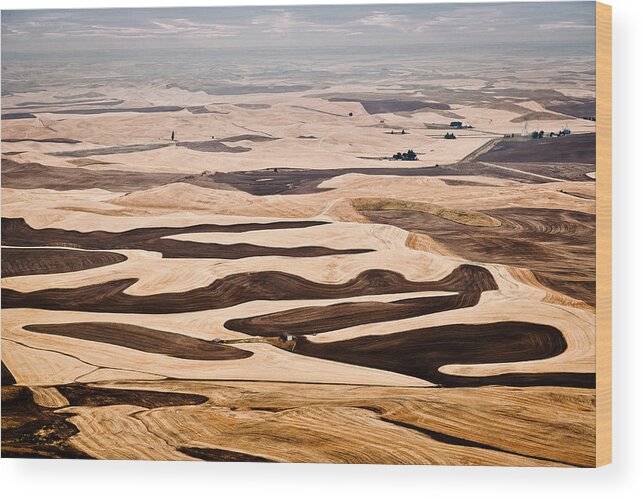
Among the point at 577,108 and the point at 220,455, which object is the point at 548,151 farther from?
the point at 220,455

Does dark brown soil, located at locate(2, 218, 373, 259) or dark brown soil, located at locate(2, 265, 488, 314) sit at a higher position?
dark brown soil, located at locate(2, 218, 373, 259)

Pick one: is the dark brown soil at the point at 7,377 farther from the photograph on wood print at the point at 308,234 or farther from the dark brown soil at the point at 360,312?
the dark brown soil at the point at 360,312

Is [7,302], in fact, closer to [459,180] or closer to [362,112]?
[362,112]

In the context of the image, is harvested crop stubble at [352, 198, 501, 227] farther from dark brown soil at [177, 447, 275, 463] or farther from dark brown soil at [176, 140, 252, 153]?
dark brown soil at [177, 447, 275, 463]

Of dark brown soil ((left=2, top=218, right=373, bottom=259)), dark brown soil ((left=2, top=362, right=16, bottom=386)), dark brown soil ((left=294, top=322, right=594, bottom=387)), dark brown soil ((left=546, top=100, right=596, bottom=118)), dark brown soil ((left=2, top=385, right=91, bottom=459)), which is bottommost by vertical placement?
dark brown soil ((left=2, top=385, right=91, bottom=459))

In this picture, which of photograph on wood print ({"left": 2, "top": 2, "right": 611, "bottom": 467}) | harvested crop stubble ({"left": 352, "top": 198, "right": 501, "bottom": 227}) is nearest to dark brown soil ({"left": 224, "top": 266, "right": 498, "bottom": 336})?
photograph on wood print ({"left": 2, "top": 2, "right": 611, "bottom": 467})

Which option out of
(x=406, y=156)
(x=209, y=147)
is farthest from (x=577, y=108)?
(x=209, y=147)

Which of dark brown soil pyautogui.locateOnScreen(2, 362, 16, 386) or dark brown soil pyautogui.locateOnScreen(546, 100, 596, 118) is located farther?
dark brown soil pyautogui.locateOnScreen(2, 362, 16, 386)

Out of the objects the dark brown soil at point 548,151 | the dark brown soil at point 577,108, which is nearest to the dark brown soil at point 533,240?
the dark brown soil at point 548,151
